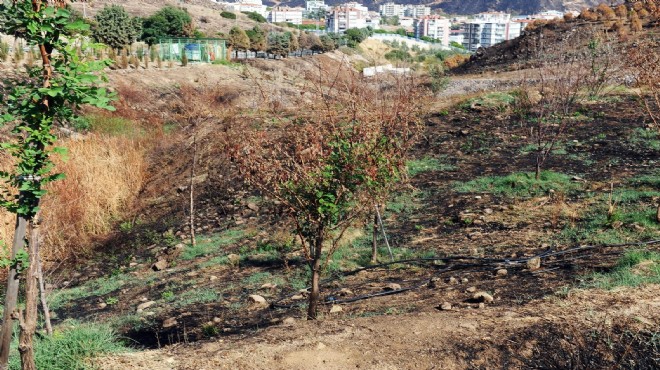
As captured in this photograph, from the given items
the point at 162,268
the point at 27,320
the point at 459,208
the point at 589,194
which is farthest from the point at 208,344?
the point at 589,194

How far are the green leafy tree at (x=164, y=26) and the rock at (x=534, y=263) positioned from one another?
118 feet

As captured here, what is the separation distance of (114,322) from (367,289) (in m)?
2.65

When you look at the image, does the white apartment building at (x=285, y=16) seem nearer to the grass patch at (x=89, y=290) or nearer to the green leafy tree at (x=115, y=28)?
the green leafy tree at (x=115, y=28)

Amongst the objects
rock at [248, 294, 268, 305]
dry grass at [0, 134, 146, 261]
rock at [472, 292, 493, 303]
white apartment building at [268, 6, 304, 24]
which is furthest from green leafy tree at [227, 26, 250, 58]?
white apartment building at [268, 6, 304, 24]

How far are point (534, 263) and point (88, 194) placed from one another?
279 inches

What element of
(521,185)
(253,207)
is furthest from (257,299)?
(521,185)

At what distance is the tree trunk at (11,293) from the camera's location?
3057mm

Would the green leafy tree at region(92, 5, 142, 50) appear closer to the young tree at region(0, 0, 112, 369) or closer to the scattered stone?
the scattered stone

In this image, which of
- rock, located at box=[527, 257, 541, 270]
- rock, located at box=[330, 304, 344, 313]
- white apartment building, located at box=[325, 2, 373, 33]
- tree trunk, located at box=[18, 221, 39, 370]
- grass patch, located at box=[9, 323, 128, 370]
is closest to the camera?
tree trunk, located at box=[18, 221, 39, 370]

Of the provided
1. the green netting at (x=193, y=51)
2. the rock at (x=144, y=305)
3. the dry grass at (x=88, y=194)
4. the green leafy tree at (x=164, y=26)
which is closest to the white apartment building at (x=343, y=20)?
the green leafy tree at (x=164, y=26)

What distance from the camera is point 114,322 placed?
5.76 m

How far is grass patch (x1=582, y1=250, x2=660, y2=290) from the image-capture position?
498cm

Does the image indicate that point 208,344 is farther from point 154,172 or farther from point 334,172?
point 154,172

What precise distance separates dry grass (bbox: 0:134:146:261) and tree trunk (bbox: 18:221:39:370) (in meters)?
4.45
